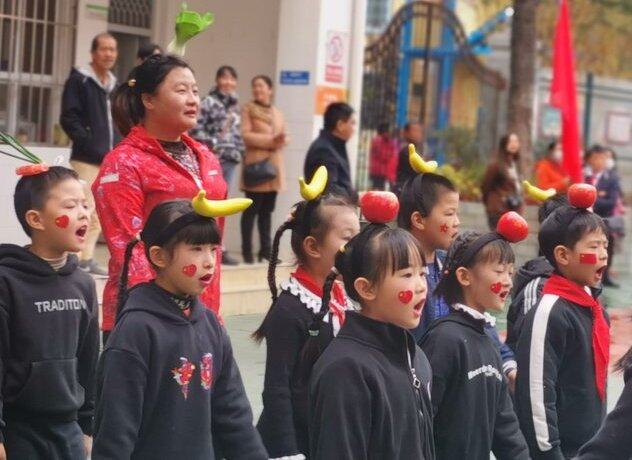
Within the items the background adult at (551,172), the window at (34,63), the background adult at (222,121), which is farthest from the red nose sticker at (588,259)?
the background adult at (551,172)

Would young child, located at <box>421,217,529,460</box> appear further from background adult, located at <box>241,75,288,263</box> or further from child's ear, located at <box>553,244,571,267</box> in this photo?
background adult, located at <box>241,75,288,263</box>

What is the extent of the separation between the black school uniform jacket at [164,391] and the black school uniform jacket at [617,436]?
1007mm

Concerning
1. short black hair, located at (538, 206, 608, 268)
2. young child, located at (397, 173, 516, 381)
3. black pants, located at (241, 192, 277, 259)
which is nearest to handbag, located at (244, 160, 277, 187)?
black pants, located at (241, 192, 277, 259)

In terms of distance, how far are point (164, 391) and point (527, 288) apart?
7.01 ft

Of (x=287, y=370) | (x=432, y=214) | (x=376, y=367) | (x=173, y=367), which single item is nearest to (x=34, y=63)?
(x=432, y=214)

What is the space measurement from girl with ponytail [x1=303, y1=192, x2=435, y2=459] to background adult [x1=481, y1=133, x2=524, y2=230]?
10111mm

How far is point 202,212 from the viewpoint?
4457 mm

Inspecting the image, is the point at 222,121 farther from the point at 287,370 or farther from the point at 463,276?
the point at 287,370

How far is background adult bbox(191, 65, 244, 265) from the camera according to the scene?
11.4m

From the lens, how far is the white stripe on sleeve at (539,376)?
5.39 metres

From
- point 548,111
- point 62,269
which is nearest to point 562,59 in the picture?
point 548,111

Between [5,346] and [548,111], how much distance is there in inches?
876

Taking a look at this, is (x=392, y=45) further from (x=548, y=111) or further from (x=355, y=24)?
(x=548, y=111)

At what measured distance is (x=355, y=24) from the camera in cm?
1349
